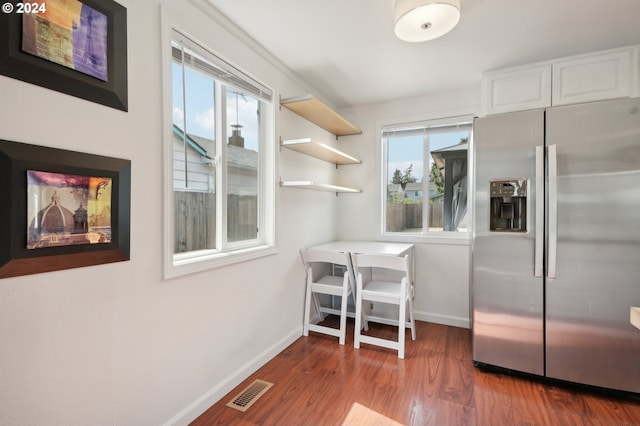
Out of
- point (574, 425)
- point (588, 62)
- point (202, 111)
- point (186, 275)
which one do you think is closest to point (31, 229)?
point (186, 275)

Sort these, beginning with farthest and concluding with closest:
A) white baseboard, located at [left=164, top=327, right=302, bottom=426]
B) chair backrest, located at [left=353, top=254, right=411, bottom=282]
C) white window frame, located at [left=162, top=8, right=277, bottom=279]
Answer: chair backrest, located at [left=353, top=254, right=411, bottom=282], white baseboard, located at [left=164, top=327, right=302, bottom=426], white window frame, located at [left=162, top=8, right=277, bottom=279]

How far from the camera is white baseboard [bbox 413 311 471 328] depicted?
10.1 ft

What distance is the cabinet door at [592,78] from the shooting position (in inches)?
81.7

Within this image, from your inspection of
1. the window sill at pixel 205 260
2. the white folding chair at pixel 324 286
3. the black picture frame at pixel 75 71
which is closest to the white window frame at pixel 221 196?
the window sill at pixel 205 260

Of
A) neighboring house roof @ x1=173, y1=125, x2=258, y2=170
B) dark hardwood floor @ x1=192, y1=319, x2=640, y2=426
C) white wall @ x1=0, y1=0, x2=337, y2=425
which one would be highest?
neighboring house roof @ x1=173, y1=125, x2=258, y2=170

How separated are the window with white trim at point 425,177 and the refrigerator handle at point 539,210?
103 cm

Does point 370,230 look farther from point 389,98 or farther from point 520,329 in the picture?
point 520,329

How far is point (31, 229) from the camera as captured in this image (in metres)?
1.06

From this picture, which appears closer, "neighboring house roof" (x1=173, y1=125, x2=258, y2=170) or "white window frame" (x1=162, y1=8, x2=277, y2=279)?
"white window frame" (x1=162, y1=8, x2=277, y2=279)

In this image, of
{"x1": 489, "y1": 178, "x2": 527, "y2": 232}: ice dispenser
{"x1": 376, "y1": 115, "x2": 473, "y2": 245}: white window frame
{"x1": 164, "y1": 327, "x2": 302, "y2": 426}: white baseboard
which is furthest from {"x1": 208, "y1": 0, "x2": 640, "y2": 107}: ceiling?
{"x1": 164, "y1": 327, "x2": 302, "y2": 426}: white baseboard

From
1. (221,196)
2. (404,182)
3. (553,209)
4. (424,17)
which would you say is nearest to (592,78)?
(553,209)

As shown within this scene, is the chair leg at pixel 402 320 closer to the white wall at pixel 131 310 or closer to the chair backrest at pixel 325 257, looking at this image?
the chair backrest at pixel 325 257

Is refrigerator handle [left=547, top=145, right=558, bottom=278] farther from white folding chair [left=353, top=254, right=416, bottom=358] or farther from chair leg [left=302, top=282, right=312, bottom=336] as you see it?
chair leg [left=302, top=282, right=312, bottom=336]

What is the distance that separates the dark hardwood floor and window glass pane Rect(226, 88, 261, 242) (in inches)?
43.1
